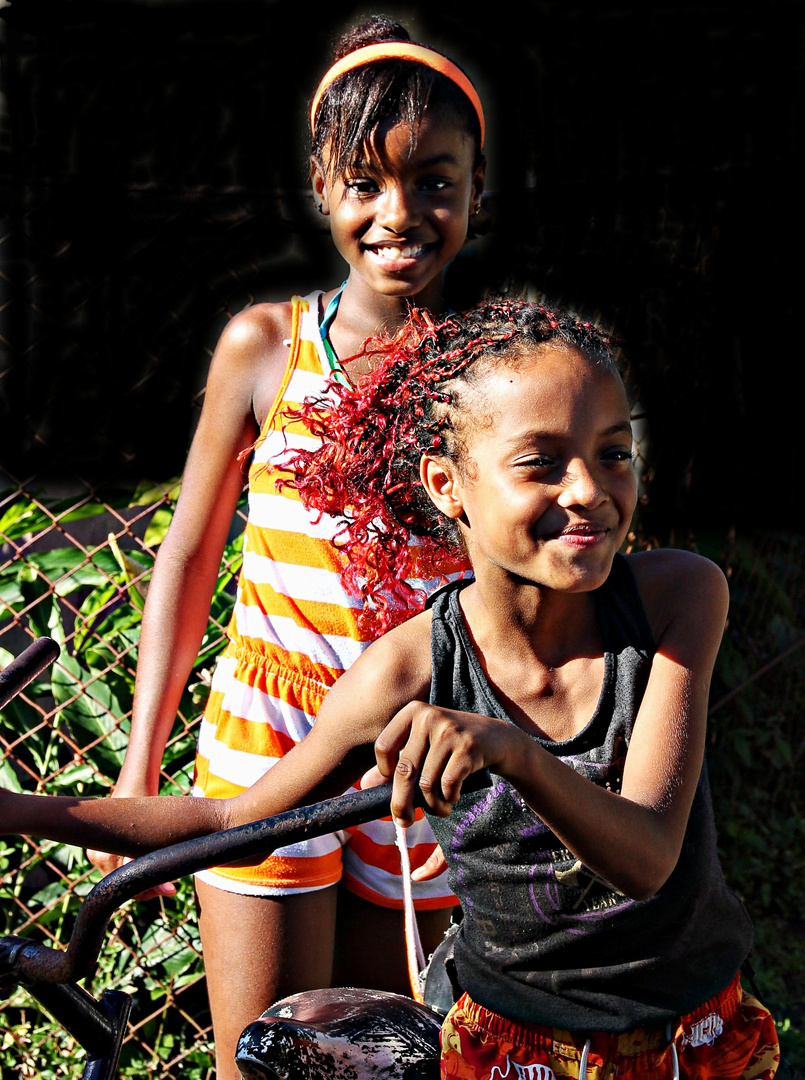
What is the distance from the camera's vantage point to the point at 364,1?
3.99m

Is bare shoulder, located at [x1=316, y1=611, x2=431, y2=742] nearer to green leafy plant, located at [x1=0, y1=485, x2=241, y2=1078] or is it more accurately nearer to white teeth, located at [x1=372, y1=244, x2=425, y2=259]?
white teeth, located at [x1=372, y1=244, x2=425, y2=259]

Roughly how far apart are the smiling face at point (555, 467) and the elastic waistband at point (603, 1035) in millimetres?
575

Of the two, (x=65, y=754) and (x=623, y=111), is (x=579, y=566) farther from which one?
(x=623, y=111)

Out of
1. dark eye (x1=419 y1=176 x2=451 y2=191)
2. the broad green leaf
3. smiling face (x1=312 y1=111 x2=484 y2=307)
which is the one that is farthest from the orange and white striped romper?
the broad green leaf

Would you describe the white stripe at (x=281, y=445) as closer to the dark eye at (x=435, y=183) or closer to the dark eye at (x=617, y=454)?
the dark eye at (x=435, y=183)

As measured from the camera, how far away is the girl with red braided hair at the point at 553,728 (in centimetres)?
148

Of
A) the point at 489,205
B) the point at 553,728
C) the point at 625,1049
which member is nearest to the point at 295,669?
the point at 553,728

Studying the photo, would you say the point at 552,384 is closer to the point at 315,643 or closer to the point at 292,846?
the point at 315,643

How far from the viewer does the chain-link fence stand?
11.3 ft

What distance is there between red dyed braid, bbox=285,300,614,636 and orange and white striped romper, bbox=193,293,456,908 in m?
0.07

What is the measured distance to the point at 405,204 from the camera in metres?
1.98

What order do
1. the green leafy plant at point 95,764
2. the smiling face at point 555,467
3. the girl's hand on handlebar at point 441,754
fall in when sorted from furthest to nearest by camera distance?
the green leafy plant at point 95,764 < the smiling face at point 555,467 < the girl's hand on handlebar at point 441,754

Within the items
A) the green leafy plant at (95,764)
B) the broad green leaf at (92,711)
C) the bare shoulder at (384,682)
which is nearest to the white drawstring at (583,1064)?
the bare shoulder at (384,682)

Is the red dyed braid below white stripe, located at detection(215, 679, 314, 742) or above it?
above
